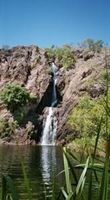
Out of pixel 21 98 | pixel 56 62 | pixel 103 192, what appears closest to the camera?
pixel 103 192

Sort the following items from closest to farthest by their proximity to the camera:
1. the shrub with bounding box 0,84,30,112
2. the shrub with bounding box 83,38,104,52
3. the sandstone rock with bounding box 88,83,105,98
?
the sandstone rock with bounding box 88,83,105,98, the shrub with bounding box 0,84,30,112, the shrub with bounding box 83,38,104,52

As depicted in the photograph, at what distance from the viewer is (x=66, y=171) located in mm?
2658

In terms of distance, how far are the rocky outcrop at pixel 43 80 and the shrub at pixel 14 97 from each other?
172cm

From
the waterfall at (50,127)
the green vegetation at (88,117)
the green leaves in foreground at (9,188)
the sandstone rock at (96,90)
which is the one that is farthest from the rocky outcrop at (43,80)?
the green leaves in foreground at (9,188)

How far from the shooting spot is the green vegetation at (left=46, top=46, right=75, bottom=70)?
106438 millimetres

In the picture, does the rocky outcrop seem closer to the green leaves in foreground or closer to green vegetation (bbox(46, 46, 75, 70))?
green vegetation (bbox(46, 46, 75, 70))

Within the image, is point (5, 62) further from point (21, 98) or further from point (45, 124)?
point (45, 124)

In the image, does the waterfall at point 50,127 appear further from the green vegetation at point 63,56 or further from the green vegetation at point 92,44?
the green vegetation at point 92,44

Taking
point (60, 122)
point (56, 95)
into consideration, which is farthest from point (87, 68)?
point (60, 122)

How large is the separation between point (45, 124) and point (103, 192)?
90348mm

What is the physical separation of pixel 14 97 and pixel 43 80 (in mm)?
8638

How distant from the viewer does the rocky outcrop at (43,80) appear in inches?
3661

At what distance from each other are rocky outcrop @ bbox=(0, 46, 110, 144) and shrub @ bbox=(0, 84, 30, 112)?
1716 mm

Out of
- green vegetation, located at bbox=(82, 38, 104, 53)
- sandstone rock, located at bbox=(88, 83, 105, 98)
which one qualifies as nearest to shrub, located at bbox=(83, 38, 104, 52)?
green vegetation, located at bbox=(82, 38, 104, 53)
